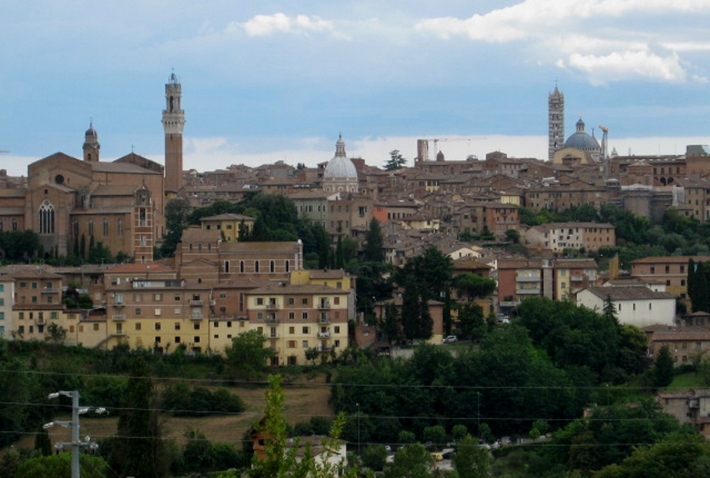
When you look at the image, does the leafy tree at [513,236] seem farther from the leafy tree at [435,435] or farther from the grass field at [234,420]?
the leafy tree at [435,435]

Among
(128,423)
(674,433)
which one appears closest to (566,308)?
(674,433)

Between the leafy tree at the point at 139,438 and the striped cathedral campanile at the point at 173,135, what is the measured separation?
37833mm

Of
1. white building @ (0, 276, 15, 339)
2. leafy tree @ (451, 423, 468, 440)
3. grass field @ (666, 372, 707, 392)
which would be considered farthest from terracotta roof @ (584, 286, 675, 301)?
white building @ (0, 276, 15, 339)

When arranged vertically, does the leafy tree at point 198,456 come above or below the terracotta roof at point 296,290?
below

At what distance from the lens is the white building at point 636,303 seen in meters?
47.0

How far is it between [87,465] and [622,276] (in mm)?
23589

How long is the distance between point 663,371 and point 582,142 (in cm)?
5781

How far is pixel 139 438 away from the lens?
1275 inches

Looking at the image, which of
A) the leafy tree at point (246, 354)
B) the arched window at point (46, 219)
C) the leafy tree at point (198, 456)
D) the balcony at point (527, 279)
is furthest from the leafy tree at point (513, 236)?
the leafy tree at point (198, 456)

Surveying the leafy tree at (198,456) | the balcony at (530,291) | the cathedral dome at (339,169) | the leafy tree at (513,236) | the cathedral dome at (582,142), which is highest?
the cathedral dome at (582,142)

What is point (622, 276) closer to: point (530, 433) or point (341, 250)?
point (341, 250)

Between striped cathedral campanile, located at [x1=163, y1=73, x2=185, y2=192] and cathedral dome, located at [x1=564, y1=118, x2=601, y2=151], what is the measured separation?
3207 centimetres

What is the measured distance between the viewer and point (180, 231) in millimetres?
55531

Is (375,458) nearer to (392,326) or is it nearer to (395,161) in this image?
(392,326)
